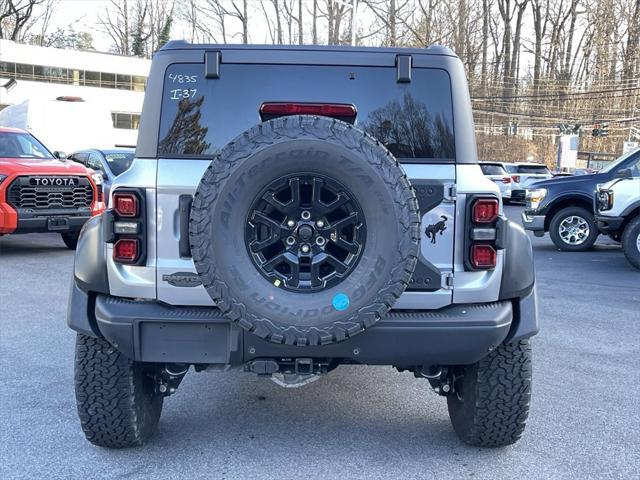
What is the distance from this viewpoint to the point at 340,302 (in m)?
2.99

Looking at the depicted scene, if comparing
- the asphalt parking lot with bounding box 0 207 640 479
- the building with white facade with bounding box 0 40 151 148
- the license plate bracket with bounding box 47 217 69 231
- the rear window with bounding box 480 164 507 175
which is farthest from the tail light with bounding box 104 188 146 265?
the building with white facade with bounding box 0 40 151 148

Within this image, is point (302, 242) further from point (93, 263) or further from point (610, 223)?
point (610, 223)

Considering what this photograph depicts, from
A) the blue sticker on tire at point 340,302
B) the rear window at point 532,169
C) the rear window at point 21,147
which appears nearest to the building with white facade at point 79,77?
the rear window at point 532,169

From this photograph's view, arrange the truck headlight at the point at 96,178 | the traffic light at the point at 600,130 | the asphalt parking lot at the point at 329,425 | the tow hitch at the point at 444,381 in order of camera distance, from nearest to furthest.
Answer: the asphalt parking lot at the point at 329,425 → the tow hitch at the point at 444,381 → the truck headlight at the point at 96,178 → the traffic light at the point at 600,130

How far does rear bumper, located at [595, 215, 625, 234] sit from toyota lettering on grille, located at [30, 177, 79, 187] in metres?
7.82

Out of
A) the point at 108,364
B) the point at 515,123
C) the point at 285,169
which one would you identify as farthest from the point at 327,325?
the point at 515,123

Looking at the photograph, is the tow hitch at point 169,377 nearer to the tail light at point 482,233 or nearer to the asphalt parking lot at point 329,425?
the asphalt parking lot at point 329,425

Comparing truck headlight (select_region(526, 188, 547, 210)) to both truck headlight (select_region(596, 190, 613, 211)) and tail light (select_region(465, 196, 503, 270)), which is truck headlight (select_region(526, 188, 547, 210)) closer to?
truck headlight (select_region(596, 190, 613, 211))

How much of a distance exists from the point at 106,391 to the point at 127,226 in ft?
2.84

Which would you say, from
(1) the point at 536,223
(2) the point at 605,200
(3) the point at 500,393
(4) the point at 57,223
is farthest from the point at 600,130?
(3) the point at 500,393

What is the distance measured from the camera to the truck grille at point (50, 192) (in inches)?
396

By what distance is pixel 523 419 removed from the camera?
3.67 meters

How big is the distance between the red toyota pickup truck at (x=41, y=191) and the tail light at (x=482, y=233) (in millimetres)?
8273

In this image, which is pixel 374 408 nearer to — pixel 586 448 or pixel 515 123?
pixel 586 448
